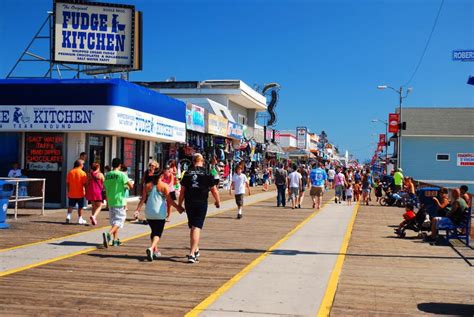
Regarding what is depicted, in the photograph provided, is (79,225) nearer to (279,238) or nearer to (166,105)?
(279,238)

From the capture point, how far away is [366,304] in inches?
273

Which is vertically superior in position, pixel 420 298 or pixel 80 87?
pixel 80 87

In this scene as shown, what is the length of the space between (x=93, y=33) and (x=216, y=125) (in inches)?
468

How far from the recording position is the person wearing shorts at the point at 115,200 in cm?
1098

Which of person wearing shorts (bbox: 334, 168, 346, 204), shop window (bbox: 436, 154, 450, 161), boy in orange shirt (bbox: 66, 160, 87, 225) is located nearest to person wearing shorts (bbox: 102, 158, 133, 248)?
boy in orange shirt (bbox: 66, 160, 87, 225)

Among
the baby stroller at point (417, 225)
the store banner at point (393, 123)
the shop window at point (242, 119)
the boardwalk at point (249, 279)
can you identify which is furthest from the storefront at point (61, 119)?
the shop window at point (242, 119)

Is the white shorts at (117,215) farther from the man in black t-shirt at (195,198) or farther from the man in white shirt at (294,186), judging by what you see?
the man in white shirt at (294,186)

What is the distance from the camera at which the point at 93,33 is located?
22.8m

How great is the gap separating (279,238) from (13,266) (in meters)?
6.16

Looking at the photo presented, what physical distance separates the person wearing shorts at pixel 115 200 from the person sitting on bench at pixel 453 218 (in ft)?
23.3

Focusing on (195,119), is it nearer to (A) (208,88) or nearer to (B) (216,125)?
(B) (216,125)

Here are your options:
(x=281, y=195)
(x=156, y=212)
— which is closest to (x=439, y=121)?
(x=281, y=195)

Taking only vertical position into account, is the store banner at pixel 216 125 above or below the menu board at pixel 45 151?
above

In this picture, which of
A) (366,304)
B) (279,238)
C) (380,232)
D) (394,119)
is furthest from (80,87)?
(394,119)
